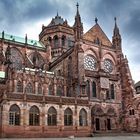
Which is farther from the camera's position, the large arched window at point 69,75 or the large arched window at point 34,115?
the large arched window at point 69,75

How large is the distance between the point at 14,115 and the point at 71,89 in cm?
1895

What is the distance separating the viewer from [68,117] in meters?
43.1

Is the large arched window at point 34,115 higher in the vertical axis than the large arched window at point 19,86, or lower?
lower

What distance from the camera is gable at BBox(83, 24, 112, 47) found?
61.6 metres

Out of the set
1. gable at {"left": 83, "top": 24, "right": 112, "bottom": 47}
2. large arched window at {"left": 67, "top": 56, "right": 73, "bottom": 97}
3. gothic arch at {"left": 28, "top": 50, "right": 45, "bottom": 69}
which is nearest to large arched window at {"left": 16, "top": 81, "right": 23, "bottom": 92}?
large arched window at {"left": 67, "top": 56, "right": 73, "bottom": 97}

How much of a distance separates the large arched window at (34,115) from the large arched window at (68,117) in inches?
192

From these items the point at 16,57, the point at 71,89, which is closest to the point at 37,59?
the point at 16,57

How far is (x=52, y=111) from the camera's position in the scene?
4172 cm

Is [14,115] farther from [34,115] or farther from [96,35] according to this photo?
[96,35]

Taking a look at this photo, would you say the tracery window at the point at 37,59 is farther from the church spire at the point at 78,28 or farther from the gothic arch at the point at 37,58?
the church spire at the point at 78,28

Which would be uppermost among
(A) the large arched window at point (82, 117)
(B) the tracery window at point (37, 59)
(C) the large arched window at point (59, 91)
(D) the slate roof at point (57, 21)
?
(D) the slate roof at point (57, 21)

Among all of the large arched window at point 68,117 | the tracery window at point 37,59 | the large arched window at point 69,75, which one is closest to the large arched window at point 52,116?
the large arched window at point 68,117

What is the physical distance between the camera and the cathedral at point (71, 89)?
39.2m

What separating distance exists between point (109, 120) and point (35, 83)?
58.1 feet
